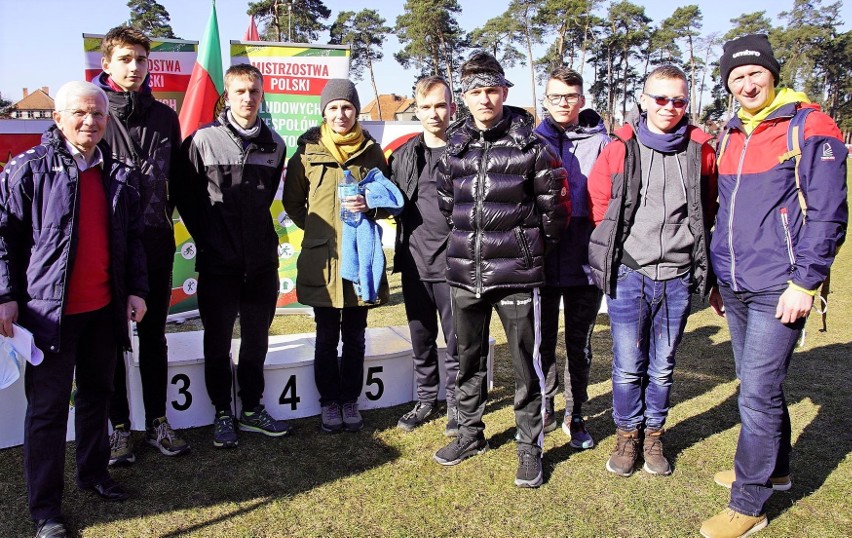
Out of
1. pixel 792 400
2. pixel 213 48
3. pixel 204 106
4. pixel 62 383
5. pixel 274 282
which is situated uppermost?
pixel 213 48

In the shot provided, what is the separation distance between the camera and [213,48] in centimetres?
636

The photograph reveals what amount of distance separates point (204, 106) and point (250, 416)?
11.6 ft

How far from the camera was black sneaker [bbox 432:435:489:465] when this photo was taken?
3557mm

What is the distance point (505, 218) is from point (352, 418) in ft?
5.60

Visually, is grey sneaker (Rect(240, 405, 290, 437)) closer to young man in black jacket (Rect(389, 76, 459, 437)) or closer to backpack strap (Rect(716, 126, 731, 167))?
young man in black jacket (Rect(389, 76, 459, 437))

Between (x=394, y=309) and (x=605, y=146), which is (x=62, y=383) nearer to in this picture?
(x=605, y=146)

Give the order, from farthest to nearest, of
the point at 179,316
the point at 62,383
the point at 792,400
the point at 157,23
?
the point at 157,23
the point at 179,316
the point at 792,400
the point at 62,383

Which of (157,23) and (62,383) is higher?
(157,23)

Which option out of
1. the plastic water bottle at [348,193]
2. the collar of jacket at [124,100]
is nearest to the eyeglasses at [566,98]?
the plastic water bottle at [348,193]

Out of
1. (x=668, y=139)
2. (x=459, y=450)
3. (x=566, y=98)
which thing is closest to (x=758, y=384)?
(x=668, y=139)

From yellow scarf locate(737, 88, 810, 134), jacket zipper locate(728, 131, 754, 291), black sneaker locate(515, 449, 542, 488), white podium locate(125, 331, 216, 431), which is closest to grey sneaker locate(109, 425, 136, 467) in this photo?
white podium locate(125, 331, 216, 431)

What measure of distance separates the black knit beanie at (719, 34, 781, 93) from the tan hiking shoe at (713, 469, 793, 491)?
6.30ft

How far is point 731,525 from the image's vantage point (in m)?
2.84

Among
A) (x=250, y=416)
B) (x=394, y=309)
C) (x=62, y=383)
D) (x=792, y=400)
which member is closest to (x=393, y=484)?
(x=250, y=416)
